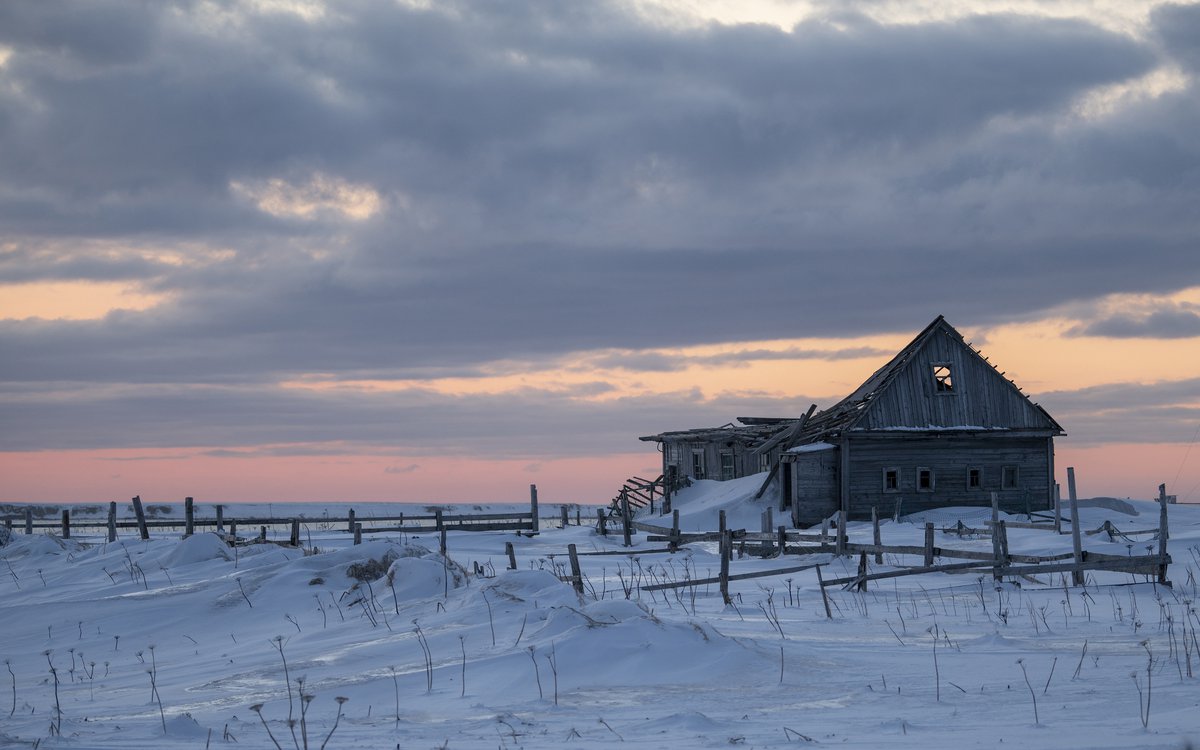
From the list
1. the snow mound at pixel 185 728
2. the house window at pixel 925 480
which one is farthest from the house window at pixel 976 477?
the snow mound at pixel 185 728

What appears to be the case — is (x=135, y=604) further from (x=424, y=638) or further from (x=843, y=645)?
(x=843, y=645)

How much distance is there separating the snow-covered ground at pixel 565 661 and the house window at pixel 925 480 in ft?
56.8

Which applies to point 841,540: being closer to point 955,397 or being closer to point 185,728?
point 185,728

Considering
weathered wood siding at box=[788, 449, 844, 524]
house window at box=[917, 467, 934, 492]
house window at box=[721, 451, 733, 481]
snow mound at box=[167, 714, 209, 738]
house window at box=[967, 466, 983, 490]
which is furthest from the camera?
house window at box=[721, 451, 733, 481]

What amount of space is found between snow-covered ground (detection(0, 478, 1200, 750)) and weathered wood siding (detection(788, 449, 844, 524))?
50.8 ft

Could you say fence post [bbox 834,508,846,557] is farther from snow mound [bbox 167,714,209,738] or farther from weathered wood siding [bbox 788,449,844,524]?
snow mound [bbox 167,714,209,738]

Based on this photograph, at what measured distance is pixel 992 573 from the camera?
805 inches

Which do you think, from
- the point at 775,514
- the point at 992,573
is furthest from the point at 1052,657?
the point at 775,514

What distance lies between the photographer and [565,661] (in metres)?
11.3

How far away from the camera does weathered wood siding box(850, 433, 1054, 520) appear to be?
38719 millimetres

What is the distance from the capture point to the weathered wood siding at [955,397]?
129ft

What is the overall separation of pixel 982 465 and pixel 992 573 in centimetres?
2070

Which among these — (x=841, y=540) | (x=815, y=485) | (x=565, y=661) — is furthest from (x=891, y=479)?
(x=565, y=661)

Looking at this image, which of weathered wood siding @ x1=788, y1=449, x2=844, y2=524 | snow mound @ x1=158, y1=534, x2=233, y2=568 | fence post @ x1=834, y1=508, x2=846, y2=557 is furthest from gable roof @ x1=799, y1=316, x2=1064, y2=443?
snow mound @ x1=158, y1=534, x2=233, y2=568
